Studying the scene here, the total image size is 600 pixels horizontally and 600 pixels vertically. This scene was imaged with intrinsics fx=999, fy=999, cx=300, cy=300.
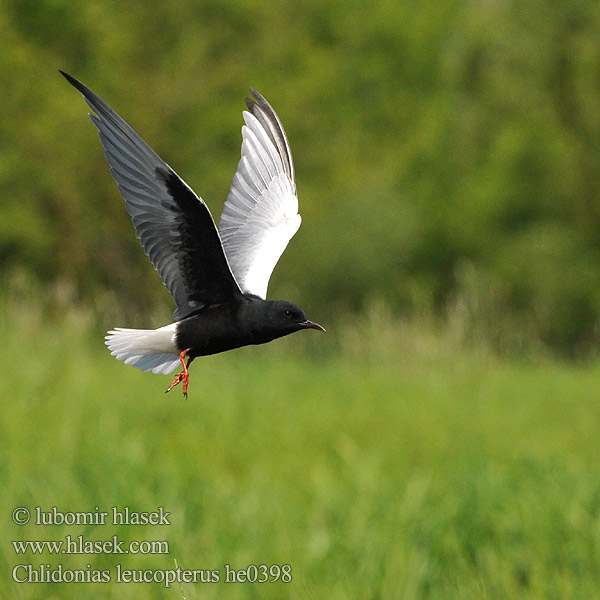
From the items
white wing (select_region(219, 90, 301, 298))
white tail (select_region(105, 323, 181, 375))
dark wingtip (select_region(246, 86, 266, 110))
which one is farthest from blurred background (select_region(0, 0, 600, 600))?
dark wingtip (select_region(246, 86, 266, 110))

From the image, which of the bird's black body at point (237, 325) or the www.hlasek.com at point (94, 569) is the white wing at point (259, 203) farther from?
the www.hlasek.com at point (94, 569)

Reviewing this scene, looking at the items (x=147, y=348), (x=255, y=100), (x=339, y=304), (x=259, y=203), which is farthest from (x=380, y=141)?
(x=147, y=348)

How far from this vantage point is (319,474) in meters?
17.5

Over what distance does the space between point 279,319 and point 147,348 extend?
218 millimetres

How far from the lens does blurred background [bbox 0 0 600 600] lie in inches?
320

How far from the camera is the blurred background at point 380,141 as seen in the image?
22141 millimetres

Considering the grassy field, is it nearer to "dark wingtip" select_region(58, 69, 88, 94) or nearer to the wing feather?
the wing feather

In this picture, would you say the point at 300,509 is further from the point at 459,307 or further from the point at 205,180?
the point at 459,307

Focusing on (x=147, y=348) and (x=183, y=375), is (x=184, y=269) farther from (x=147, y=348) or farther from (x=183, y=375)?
(x=183, y=375)

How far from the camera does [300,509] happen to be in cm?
1592

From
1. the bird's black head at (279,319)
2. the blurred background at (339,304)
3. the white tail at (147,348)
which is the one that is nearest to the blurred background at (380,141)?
the blurred background at (339,304)

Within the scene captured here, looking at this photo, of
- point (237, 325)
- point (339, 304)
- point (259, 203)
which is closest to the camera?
point (237, 325)

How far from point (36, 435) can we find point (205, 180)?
785 cm

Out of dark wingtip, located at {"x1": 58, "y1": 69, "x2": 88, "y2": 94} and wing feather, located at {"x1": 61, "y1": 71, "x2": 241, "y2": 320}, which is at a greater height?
dark wingtip, located at {"x1": 58, "y1": 69, "x2": 88, "y2": 94}
